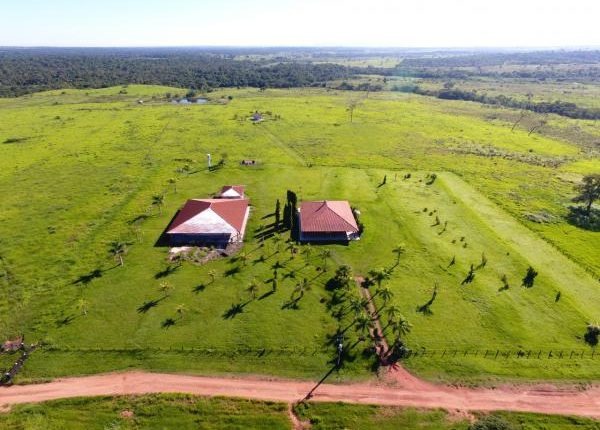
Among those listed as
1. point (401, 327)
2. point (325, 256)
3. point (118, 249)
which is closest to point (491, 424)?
point (401, 327)

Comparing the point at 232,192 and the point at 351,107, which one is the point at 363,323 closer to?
the point at 232,192

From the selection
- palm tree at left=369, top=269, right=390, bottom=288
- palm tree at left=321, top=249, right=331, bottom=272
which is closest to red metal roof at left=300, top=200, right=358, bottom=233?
palm tree at left=321, top=249, right=331, bottom=272

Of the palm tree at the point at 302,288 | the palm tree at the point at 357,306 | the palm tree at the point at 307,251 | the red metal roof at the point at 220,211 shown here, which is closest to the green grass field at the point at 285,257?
the palm tree at the point at 307,251

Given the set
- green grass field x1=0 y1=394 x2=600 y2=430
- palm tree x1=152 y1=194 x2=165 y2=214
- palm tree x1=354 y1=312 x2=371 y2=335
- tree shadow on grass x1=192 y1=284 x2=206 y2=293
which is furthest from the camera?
palm tree x1=152 y1=194 x2=165 y2=214

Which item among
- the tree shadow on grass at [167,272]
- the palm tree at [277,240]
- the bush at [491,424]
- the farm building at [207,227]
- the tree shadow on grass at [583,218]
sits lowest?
the tree shadow on grass at [583,218]

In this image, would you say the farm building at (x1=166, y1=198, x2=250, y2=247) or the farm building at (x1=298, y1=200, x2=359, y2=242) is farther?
the farm building at (x1=298, y1=200, x2=359, y2=242)

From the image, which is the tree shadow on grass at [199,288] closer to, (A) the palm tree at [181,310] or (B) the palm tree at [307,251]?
(A) the palm tree at [181,310]

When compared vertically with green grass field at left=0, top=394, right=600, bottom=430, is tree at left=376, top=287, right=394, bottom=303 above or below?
above

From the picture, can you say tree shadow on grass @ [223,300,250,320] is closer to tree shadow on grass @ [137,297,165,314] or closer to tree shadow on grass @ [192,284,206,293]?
tree shadow on grass @ [192,284,206,293]
